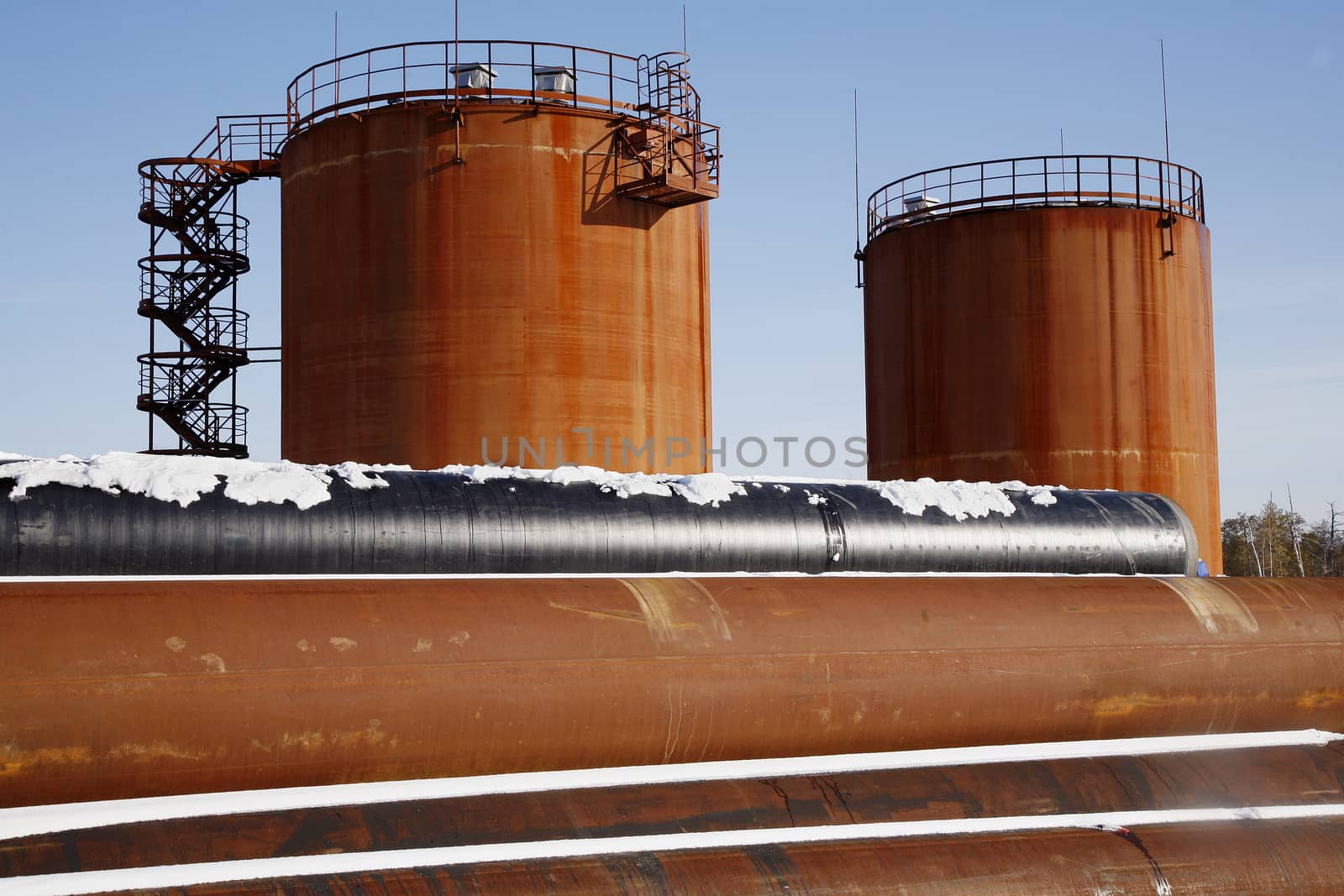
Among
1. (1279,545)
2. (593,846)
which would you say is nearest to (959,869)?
(593,846)

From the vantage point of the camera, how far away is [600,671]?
596cm

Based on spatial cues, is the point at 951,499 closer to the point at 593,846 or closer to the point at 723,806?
the point at 723,806

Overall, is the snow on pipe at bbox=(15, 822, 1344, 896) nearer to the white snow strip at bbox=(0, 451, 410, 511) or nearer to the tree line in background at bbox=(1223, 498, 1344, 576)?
the white snow strip at bbox=(0, 451, 410, 511)

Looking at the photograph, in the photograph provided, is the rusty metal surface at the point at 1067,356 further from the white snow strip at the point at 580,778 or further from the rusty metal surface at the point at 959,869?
the rusty metal surface at the point at 959,869

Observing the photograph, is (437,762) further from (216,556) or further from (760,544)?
(760,544)

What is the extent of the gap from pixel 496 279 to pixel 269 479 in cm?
874

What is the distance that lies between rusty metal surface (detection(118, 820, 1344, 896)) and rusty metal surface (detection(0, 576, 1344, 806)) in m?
0.72

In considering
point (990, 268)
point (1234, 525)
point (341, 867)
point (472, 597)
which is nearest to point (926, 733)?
point (472, 597)

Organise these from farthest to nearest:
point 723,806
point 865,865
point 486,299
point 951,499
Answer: point 486,299 → point 951,499 → point 723,806 → point 865,865

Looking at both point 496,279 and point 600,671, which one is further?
point 496,279

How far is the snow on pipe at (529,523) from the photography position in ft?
21.1

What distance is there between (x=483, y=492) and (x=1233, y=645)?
445 cm

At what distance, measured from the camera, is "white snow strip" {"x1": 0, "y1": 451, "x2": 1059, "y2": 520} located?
21.3 ft

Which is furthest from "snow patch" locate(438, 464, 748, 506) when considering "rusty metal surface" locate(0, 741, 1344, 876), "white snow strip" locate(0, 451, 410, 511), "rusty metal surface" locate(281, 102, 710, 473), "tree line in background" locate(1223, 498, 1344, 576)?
"tree line in background" locate(1223, 498, 1344, 576)
